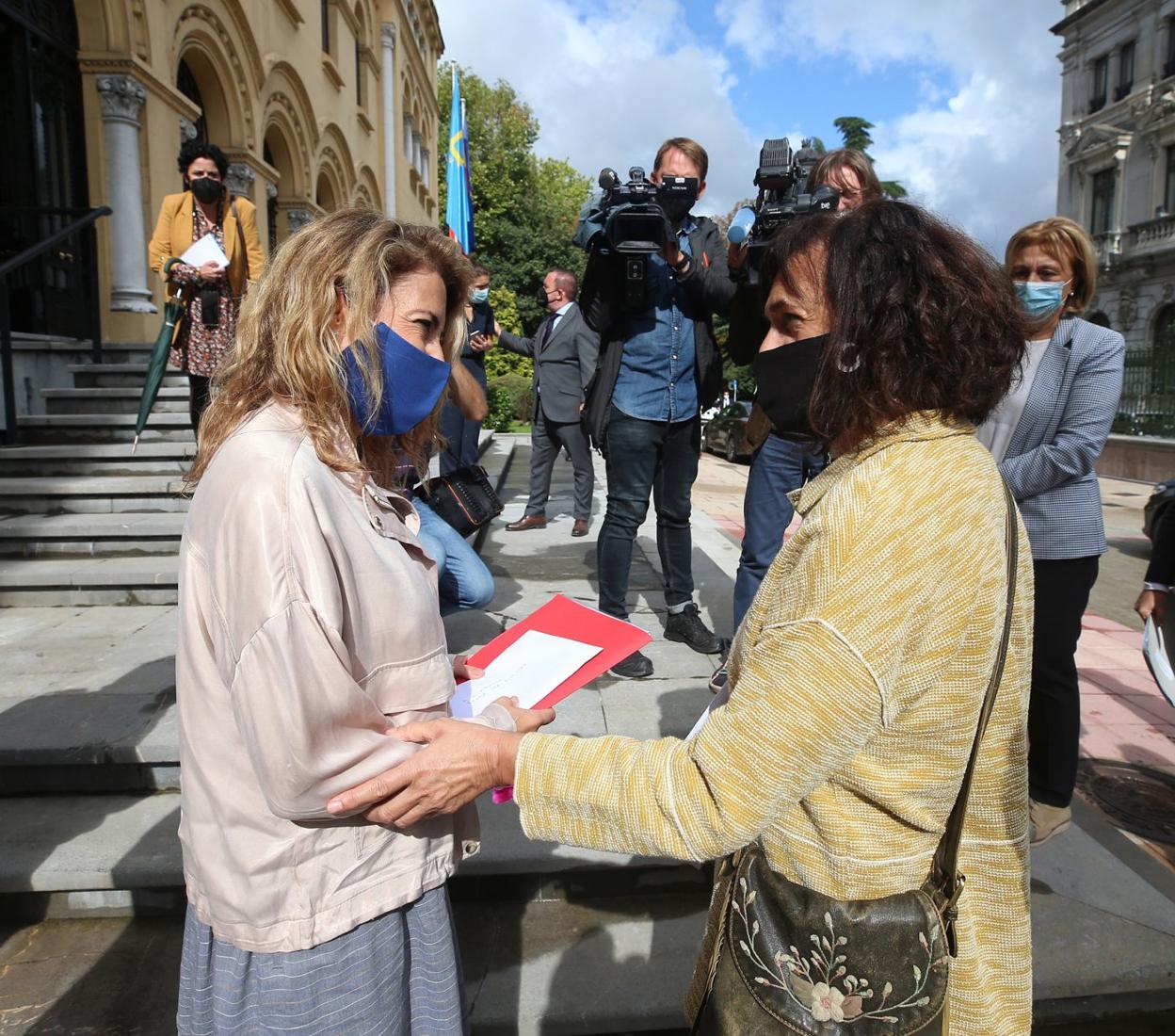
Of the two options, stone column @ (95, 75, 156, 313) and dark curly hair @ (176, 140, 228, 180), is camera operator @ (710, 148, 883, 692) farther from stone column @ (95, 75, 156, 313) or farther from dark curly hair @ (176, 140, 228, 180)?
stone column @ (95, 75, 156, 313)

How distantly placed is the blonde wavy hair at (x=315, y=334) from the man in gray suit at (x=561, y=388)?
5575 mm

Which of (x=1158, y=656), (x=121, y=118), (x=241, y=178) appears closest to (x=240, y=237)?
(x=121, y=118)

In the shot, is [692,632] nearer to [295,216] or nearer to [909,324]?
[909,324]

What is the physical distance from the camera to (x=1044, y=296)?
2.95 meters

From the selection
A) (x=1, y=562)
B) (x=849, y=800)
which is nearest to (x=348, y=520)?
(x=849, y=800)

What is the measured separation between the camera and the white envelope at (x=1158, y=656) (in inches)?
129

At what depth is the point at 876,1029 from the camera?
1199 mm

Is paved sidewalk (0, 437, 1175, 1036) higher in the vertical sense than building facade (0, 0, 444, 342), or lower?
lower

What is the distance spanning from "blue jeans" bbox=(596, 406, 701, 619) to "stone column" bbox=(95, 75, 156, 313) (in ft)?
22.0

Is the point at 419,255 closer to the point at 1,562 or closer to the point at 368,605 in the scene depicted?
the point at 368,605

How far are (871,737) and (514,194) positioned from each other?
3984 cm

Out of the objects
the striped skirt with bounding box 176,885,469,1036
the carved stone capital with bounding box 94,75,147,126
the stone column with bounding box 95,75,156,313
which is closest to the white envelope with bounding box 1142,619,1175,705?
the striped skirt with bounding box 176,885,469,1036

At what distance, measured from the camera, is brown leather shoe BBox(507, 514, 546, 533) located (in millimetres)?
7602

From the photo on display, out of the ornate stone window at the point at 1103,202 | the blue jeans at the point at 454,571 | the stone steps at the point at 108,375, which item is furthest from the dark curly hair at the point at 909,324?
the ornate stone window at the point at 1103,202
